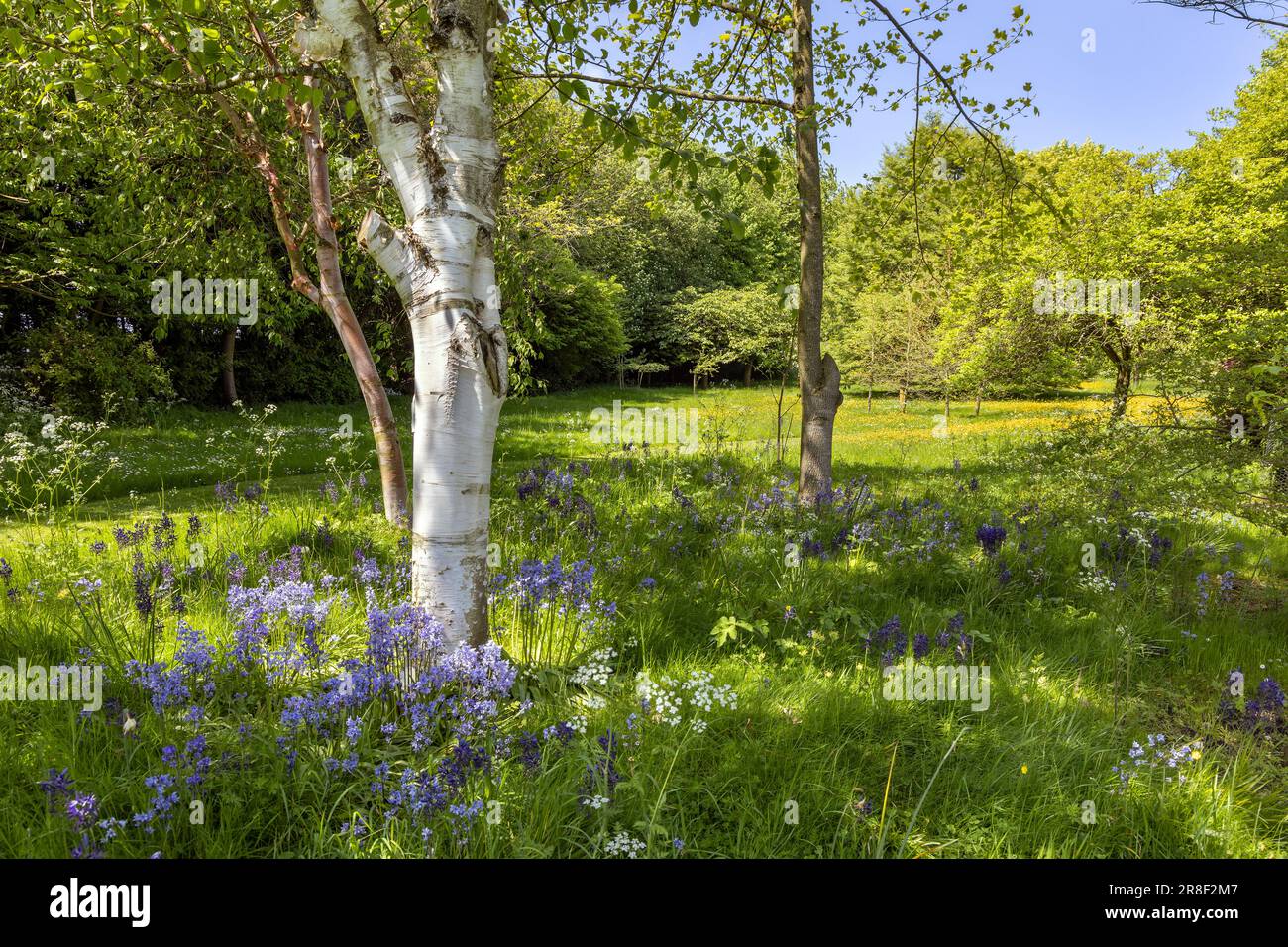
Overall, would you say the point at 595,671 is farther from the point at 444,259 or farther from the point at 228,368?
the point at 228,368

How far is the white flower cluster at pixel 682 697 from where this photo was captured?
9.70ft

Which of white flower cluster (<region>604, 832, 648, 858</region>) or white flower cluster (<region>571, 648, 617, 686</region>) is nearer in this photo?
white flower cluster (<region>604, 832, 648, 858</region>)

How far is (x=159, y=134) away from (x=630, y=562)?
5.20 meters

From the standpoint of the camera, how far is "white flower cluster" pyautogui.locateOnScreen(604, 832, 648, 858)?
2.19m

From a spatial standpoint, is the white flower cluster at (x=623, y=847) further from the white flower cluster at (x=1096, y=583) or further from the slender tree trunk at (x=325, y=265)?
the white flower cluster at (x=1096, y=583)

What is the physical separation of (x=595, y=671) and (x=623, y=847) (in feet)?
3.97

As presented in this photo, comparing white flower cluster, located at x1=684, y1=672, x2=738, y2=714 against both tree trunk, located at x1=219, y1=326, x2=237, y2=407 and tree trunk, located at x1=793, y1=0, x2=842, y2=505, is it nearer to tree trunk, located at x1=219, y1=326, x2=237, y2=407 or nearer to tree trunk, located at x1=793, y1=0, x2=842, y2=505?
tree trunk, located at x1=793, y1=0, x2=842, y2=505

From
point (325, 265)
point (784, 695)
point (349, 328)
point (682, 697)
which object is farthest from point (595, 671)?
point (325, 265)

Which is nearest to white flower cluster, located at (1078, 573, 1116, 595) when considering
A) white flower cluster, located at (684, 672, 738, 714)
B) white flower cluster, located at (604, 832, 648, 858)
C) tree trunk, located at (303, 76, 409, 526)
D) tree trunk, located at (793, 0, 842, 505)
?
tree trunk, located at (793, 0, 842, 505)

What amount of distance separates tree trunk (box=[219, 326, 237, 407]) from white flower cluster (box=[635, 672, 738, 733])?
1624cm

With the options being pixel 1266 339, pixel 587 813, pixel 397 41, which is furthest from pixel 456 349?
pixel 397 41

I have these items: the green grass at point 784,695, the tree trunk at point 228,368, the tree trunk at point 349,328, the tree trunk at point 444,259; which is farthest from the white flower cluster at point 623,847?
the tree trunk at point 228,368

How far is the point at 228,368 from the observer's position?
1595 centimetres

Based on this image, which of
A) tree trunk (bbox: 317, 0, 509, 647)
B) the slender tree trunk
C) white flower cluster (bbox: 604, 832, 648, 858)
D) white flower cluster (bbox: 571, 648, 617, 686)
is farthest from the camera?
the slender tree trunk
